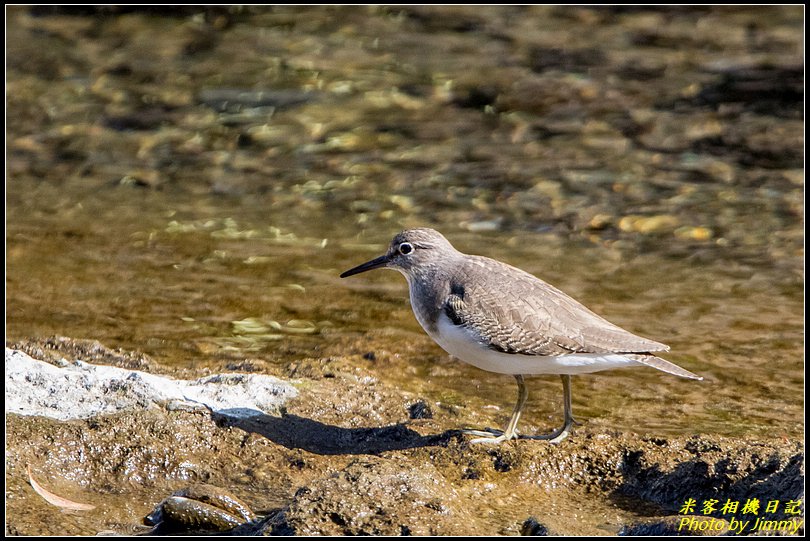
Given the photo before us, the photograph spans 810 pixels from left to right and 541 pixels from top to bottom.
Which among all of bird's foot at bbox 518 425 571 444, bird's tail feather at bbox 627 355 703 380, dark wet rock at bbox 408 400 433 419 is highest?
bird's tail feather at bbox 627 355 703 380

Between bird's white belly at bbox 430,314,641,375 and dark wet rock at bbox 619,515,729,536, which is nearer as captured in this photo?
dark wet rock at bbox 619,515,729,536

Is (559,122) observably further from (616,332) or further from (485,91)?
(616,332)

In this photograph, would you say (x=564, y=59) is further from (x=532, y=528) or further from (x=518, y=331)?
(x=532, y=528)

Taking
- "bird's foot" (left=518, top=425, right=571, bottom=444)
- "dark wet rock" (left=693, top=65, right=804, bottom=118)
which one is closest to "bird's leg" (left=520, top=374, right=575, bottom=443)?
"bird's foot" (left=518, top=425, right=571, bottom=444)

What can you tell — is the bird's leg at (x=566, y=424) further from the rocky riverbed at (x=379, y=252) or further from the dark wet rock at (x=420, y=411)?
the dark wet rock at (x=420, y=411)

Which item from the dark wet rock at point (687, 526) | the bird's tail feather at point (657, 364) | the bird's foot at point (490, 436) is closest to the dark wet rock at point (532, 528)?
the dark wet rock at point (687, 526)

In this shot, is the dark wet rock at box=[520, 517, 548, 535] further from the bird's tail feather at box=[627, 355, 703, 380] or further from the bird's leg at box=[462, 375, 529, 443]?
the bird's tail feather at box=[627, 355, 703, 380]

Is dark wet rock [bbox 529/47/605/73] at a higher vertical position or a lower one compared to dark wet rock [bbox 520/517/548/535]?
higher
